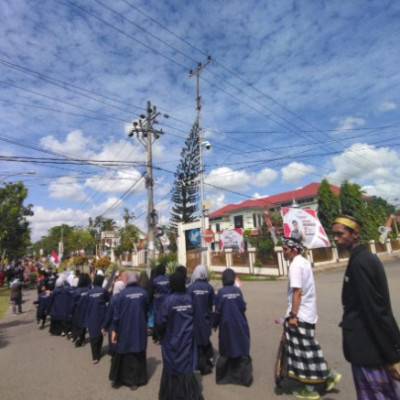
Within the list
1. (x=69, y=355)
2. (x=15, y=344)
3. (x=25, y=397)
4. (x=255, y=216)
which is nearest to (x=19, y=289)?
(x=15, y=344)

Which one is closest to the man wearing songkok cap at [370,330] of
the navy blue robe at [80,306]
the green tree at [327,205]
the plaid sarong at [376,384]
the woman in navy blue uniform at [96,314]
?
the plaid sarong at [376,384]

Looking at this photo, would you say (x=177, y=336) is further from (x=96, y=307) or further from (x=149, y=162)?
(x=149, y=162)

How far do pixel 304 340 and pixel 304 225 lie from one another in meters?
15.9

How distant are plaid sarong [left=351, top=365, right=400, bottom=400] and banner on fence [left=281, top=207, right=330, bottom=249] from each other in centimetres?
1622

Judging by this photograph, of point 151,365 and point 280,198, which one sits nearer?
point 151,365

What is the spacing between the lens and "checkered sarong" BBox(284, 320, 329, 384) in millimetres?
3752

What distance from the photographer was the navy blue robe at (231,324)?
4.40 metres

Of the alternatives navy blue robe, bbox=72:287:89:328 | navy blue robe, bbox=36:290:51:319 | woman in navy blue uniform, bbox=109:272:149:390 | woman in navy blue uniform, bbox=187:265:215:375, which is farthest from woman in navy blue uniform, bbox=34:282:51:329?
woman in navy blue uniform, bbox=187:265:215:375

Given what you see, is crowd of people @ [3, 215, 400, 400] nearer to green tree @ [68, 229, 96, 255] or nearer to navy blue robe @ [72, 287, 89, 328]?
navy blue robe @ [72, 287, 89, 328]

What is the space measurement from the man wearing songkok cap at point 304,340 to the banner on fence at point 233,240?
1779cm

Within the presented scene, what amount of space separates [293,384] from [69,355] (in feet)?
15.0

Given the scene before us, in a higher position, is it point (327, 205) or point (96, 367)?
point (327, 205)

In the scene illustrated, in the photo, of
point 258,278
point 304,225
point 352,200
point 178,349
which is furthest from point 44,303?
point 352,200

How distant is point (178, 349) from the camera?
3859 mm
